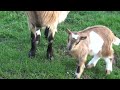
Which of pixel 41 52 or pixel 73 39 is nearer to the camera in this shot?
pixel 73 39

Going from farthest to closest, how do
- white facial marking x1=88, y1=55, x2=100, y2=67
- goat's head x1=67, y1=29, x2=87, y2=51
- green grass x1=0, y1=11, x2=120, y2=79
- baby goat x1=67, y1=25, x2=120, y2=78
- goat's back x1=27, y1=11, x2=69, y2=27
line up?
white facial marking x1=88, y1=55, x2=100, y2=67 < goat's back x1=27, y1=11, x2=69, y2=27 < green grass x1=0, y1=11, x2=120, y2=79 < baby goat x1=67, y1=25, x2=120, y2=78 < goat's head x1=67, y1=29, x2=87, y2=51

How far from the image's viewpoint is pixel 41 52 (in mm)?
6043

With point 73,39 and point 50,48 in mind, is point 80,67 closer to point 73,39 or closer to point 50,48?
point 73,39

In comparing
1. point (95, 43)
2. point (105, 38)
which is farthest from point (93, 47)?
point (105, 38)

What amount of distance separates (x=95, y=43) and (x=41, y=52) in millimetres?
1316

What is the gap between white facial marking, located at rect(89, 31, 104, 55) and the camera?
5.13 metres

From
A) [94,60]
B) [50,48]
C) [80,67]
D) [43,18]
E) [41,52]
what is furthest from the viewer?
[41,52]

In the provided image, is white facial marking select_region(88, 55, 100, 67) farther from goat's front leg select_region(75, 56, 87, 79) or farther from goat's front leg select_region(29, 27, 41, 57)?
goat's front leg select_region(29, 27, 41, 57)

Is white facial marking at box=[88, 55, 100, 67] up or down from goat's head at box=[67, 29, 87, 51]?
down

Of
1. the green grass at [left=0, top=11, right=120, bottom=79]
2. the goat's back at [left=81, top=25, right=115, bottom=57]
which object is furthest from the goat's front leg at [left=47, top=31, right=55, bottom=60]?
the goat's back at [left=81, top=25, right=115, bottom=57]

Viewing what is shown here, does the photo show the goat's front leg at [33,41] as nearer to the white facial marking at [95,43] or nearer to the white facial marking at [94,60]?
the white facial marking at [94,60]

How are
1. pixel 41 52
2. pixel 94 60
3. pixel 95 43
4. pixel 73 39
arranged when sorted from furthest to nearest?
pixel 41 52
pixel 94 60
pixel 95 43
pixel 73 39

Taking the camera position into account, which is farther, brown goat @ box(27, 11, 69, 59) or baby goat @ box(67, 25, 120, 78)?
brown goat @ box(27, 11, 69, 59)

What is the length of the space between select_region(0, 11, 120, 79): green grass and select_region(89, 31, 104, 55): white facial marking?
45 cm
